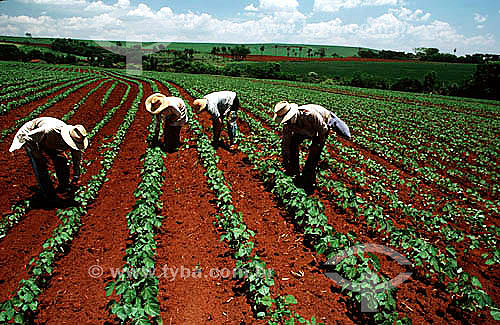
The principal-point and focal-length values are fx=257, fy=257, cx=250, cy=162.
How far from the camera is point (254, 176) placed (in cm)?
646

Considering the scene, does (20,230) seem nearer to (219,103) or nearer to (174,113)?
(174,113)

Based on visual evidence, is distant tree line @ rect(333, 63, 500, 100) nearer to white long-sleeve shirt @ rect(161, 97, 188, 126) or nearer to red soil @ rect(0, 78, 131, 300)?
white long-sleeve shirt @ rect(161, 97, 188, 126)

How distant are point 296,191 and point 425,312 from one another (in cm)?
252

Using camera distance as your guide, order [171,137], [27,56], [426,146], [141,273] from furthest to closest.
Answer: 1. [27,56]
2. [426,146]
3. [171,137]
4. [141,273]

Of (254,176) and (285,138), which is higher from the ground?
(285,138)

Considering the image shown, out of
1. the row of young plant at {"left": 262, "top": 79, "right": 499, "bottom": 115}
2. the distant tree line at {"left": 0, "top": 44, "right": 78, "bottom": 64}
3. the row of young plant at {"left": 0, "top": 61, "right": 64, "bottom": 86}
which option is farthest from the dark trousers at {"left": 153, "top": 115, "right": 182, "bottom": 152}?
the distant tree line at {"left": 0, "top": 44, "right": 78, "bottom": 64}

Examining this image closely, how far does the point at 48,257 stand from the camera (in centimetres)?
347

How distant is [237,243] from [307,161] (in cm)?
247

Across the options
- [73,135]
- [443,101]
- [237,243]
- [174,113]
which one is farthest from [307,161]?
[443,101]

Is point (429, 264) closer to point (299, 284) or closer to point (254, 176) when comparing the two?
point (299, 284)

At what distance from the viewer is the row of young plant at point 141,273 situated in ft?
8.97

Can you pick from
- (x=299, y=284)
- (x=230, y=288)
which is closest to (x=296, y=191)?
(x=299, y=284)

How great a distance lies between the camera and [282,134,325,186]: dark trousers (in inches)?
214

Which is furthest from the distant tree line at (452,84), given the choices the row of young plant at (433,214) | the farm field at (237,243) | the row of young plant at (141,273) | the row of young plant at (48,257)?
the row of young plant at (48,257)
